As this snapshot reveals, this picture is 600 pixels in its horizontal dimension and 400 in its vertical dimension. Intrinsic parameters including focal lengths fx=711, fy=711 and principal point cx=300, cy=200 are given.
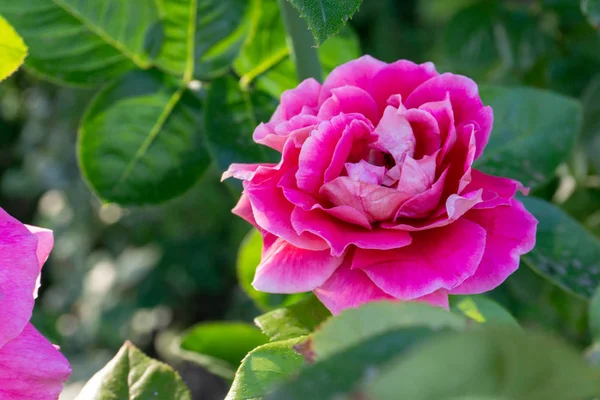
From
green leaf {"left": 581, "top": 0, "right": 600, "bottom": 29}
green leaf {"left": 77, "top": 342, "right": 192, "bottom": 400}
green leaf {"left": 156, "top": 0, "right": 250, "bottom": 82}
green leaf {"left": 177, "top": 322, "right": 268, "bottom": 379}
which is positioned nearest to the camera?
green leaf {"left": 77, "top": 342, "right": 192, "bottom": 400}

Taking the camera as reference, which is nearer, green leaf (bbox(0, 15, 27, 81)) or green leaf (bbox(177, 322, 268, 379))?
green leaf (bbox(0, 15, 27, 81))

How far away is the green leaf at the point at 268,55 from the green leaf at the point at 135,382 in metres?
0.36

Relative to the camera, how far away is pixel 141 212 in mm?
1780

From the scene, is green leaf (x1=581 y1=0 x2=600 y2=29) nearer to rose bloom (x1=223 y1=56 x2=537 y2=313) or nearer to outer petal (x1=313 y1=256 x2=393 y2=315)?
rose bloom (x1=223 y1=56 x2=537 y2=313)

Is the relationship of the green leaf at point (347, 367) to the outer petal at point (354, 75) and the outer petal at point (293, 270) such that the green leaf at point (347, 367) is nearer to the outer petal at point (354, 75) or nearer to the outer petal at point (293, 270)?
the outer petal at point (293, 270)

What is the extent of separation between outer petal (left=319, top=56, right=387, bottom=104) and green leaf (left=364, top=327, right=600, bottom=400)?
12.2 inches

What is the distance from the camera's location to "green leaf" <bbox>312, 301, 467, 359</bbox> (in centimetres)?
33

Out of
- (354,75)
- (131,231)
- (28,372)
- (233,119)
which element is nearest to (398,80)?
(354,75)

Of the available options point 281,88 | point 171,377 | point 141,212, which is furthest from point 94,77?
point 141,212

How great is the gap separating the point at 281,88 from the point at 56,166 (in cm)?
123

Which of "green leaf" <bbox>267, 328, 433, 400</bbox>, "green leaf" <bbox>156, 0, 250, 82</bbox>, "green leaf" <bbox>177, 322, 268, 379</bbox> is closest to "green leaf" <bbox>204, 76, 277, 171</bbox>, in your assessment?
"green leaf" <bbox>156, 0, 250, 82</bbox>

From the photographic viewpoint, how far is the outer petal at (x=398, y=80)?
550 millimetres

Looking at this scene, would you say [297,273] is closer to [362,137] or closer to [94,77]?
[362,137]

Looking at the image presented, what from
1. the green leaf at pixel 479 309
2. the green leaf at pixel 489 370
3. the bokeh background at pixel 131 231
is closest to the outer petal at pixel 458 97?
the green leaf at pixel 479 309
